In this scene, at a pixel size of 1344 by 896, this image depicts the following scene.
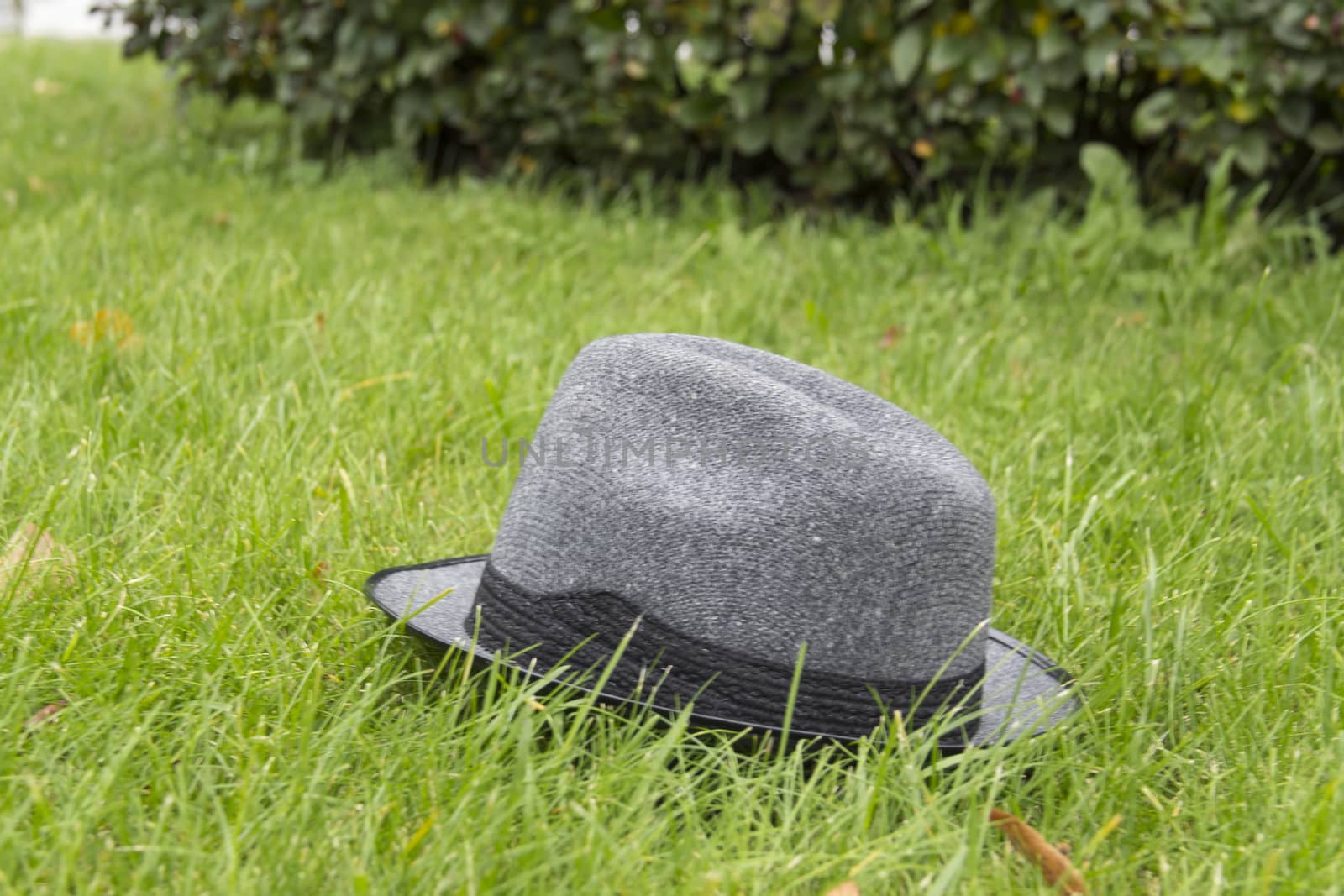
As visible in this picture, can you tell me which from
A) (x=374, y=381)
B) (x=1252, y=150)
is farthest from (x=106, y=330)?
(x=1252, y=150)

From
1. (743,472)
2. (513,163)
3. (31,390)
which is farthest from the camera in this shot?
(513,163)

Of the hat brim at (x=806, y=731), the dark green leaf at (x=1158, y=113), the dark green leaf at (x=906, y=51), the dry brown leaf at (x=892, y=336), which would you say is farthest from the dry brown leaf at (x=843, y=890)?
the dark green leaf at (x=1158, y=113)

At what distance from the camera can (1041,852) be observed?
53.7 inches

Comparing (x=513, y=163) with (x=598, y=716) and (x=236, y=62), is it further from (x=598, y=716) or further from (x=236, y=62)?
(x=598, y=716)

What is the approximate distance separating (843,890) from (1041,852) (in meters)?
0.25

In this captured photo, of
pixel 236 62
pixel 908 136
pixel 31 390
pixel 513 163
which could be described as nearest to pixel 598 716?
pixel 31 390

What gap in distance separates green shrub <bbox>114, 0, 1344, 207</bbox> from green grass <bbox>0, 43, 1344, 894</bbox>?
1.04 ft

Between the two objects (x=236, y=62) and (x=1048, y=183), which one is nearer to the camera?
(x=1048, y=183)

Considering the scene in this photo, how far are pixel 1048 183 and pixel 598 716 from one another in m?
3.19

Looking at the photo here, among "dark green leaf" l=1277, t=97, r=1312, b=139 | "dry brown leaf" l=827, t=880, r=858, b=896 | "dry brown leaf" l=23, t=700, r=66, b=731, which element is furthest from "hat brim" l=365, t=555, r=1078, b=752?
"dark green leaf" l=1277, t=97, r=1312, b=139

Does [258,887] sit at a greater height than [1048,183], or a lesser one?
lesser

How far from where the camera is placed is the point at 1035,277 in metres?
3.48

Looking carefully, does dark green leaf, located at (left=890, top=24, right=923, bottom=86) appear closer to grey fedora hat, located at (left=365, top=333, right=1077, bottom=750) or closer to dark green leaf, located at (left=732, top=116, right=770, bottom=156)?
dark green leaf, located at (left=732, top=116, right=770, bottom=156)

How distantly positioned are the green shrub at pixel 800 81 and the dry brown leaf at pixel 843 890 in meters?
2.86
